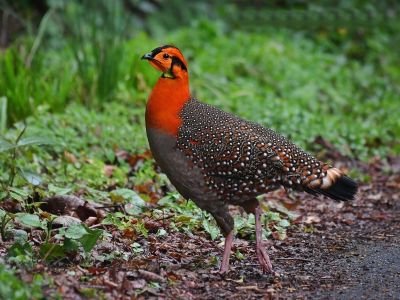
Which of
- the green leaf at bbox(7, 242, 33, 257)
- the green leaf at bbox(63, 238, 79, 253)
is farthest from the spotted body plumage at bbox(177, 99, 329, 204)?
the green leaf at bbox(7, 242, 33, 257)

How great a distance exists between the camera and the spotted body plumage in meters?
4.76

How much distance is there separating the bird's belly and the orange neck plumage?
0.14 ft

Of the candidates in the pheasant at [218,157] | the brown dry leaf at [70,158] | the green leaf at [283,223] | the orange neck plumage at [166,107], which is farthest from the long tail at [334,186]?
the brown dry leaf at [70,158]

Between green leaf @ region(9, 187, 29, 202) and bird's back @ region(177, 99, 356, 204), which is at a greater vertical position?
bird's back @ region(177, 99, 356, 204)

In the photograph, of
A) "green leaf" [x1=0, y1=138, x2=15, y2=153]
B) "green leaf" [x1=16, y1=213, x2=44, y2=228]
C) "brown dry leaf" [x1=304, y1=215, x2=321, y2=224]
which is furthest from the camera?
"brown dry leaf" [x1=304, y1=215, x2=321, y2=224]

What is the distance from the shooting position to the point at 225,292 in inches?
177

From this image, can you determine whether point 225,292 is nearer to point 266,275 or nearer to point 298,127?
point 266,275

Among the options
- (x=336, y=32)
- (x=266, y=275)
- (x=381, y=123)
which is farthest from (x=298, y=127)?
(x=336, y=32)

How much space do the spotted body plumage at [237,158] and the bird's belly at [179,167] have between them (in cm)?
3

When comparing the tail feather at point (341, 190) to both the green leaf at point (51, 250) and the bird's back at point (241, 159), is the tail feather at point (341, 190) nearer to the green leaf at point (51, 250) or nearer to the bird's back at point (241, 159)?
the bird's back at point (241, 159)

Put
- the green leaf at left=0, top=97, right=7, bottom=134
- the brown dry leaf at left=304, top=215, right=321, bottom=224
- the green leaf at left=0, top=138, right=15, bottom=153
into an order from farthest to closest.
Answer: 1. the green leaf at left=0, top=97, right=7, bottom=134
2. the brown dry leaf at left=304, top=215, right=321, bottom=224
3. the green leaf at left=0, top=138, right=15, bottom=153

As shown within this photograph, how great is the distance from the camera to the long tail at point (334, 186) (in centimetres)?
489

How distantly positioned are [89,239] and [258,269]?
3.53 ft

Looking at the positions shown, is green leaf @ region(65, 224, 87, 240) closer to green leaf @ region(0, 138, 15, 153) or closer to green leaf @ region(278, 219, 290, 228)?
green leaf @ region(0, 138, 15, 153)
